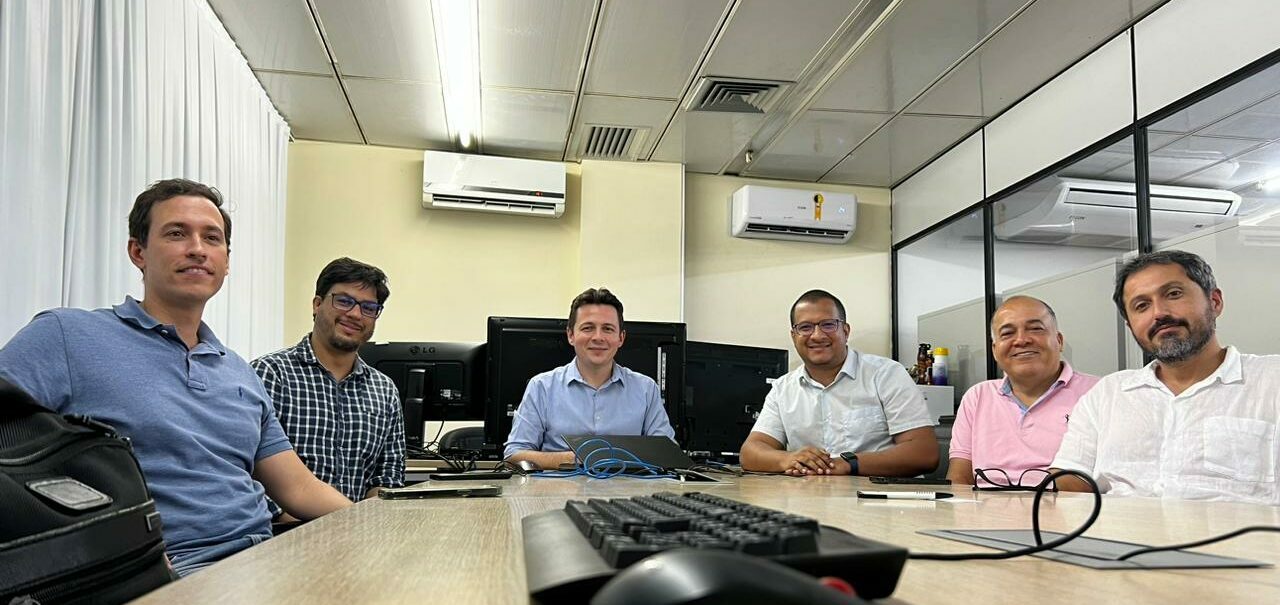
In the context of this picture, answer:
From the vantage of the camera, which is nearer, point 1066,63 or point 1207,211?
point 1207,211

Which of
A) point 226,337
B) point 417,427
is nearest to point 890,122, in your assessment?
point 417,427

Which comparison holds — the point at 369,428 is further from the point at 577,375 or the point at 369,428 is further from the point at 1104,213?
the point at 1104,213

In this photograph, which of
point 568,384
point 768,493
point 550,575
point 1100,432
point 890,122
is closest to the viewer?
point 550,575

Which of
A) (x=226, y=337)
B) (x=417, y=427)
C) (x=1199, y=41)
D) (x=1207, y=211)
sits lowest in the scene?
(x=417, y=427)

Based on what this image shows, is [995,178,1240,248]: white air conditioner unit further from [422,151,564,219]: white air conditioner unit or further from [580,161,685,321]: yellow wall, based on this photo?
[422,151,564,219]: white air conditioner unit

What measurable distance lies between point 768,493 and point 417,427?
1896 mm

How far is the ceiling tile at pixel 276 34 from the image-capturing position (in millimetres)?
3592

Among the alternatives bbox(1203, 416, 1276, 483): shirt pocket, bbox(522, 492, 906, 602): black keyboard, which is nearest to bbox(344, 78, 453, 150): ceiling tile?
bbox(1203, 416, 1276, 483): shirt pocket

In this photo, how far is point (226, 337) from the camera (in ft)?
13.1

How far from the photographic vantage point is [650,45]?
3.91 metres

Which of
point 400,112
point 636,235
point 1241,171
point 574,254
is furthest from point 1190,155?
point 400,112

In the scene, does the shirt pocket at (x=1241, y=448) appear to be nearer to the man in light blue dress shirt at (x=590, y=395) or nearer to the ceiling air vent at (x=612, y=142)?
the man in light blue dress shirt at (x=590, y=395)

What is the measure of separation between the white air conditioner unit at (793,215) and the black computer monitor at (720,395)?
239cm

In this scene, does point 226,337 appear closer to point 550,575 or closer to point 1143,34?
point 550,575
